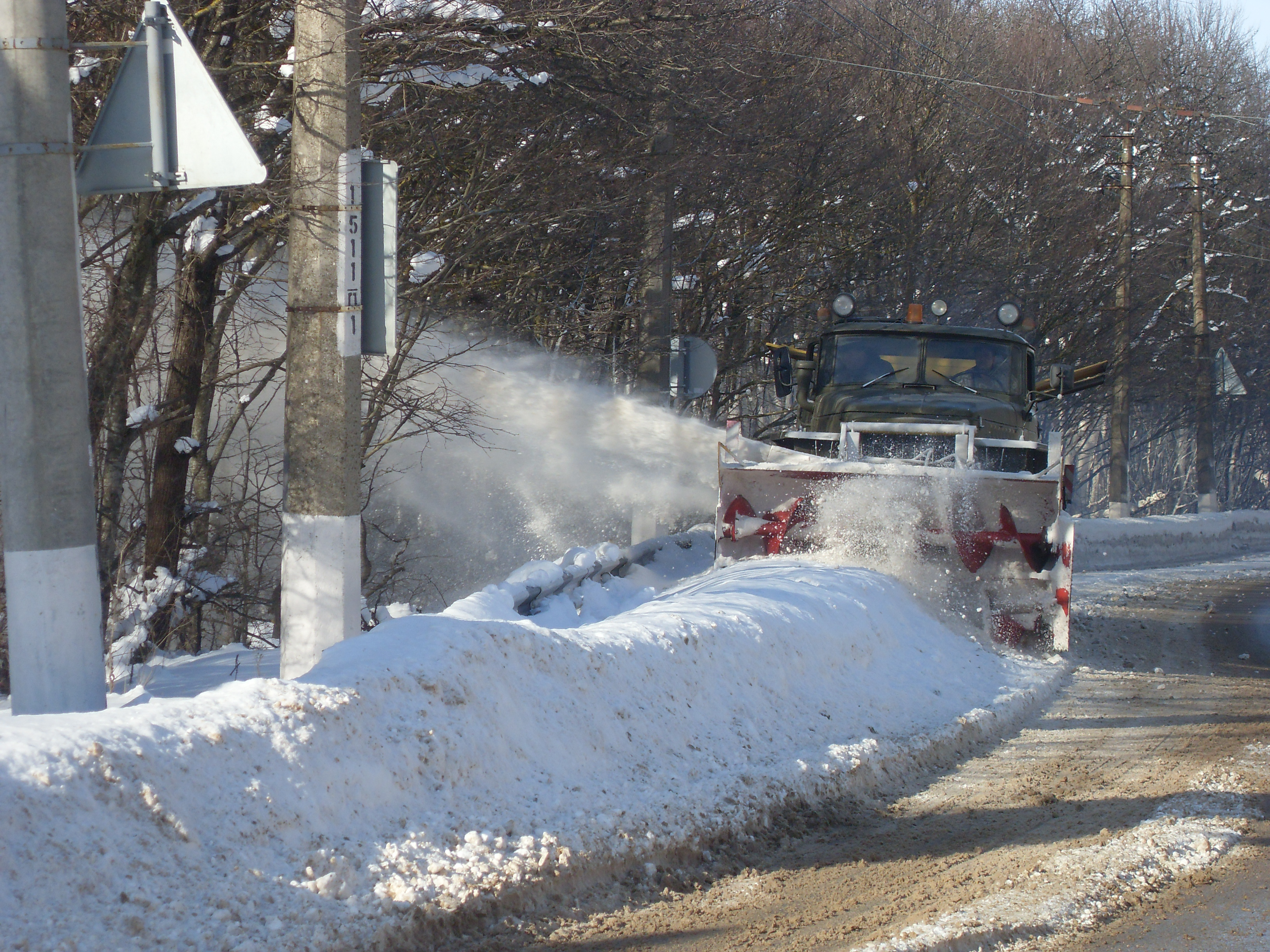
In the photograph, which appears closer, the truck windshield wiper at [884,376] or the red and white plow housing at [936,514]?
the red and white plow housing at [936,514]

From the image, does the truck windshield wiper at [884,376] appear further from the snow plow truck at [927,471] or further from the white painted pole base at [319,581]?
the white painted pole base at [319,581]

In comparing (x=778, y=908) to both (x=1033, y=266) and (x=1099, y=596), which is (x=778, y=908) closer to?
(x=1099, y=596)

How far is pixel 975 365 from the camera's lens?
10.0 metres

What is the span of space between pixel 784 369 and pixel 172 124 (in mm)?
7009

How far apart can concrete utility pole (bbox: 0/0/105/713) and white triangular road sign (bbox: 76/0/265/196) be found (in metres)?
0.23

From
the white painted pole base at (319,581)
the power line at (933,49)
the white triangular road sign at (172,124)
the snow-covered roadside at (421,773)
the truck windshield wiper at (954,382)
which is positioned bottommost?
the snow-covered roadside at (421,773)

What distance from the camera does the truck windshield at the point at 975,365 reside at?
9961 mm

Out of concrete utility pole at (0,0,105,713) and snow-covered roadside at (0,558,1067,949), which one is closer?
snow-covered roadside at (0,558,1067,949)

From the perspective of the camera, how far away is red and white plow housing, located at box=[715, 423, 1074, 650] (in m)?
8.52

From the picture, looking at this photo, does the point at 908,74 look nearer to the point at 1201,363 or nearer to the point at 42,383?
the point at 1201,363

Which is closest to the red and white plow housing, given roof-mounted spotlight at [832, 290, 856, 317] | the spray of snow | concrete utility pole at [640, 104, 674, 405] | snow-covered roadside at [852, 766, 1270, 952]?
roof-mounted spotlight at [832, 290, 856, 317]

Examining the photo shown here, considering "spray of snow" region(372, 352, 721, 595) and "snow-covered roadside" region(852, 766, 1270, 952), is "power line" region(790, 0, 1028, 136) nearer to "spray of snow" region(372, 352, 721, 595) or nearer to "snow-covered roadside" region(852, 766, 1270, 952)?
"spray of snow" region(372, 352, 721, 595)

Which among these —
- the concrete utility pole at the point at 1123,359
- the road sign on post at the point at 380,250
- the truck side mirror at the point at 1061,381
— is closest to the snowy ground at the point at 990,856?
the road sign on post at the point at 380,250

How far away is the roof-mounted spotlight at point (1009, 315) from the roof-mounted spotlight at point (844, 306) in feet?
4.07
